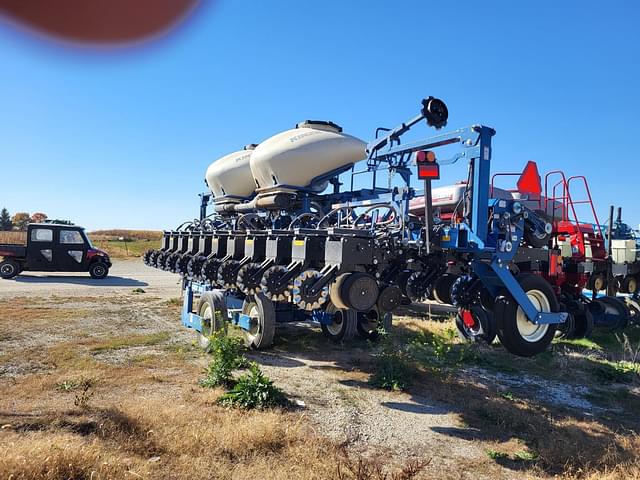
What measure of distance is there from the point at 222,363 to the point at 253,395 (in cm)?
80

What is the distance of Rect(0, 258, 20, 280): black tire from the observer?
17.3m

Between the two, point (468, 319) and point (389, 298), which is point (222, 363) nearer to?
point (389, 298)

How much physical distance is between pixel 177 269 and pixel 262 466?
6644mm

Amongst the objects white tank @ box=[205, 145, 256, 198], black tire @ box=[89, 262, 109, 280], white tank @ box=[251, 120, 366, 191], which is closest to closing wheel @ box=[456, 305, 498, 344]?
A: white tank @ box=[251, 120, 366, 191]

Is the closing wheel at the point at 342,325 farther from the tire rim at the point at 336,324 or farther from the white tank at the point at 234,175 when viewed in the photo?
the white tank at the point at 234,175

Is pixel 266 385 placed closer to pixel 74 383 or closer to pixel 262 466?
pixel 262 466

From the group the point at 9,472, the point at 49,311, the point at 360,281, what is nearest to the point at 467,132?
the point at 360,281

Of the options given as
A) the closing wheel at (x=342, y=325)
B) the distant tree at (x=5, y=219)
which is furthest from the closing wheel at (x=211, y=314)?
the distant tree at (x=5, y=219)

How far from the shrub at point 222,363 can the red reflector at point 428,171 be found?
2.87m

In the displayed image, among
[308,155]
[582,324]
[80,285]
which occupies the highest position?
[308,155]

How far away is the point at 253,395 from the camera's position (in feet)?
16.0

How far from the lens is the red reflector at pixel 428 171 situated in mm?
4809

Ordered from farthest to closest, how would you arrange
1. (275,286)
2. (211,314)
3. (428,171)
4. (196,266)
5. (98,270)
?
(98,270)
(196,266)
(211,314)
(275,286)
(428,171)

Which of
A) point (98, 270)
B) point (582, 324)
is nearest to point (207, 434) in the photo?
point (582, 324)
